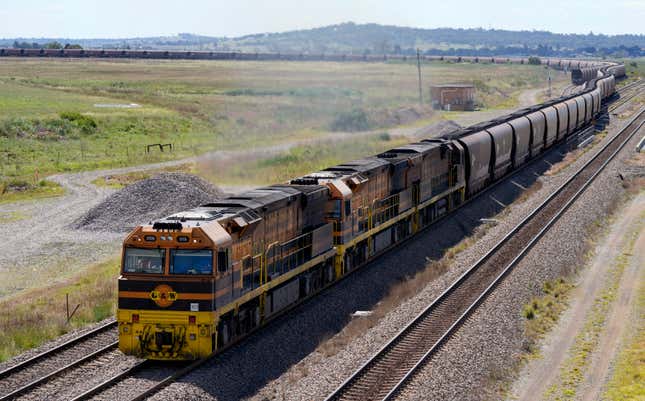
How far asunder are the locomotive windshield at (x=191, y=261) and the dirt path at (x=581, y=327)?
25.1 feet

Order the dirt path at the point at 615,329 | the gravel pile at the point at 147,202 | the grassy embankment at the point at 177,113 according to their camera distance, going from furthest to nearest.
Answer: the grassy embankment at the point at 177,113 → the gravel pile at the point at 147,202 → the dirt path at the point at 615,329

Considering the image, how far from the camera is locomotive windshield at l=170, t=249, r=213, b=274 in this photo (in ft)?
68.0

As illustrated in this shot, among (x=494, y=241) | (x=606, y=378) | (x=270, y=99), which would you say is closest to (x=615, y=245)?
(x=494, y=241)

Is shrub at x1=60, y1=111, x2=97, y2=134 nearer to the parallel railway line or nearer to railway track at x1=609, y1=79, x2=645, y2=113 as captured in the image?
the parallel railway line

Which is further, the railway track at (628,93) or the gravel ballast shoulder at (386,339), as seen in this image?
the railway track at (628,93)

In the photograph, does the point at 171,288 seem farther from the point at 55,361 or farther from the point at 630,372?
the point at 630,372

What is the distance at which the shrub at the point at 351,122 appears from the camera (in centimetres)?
7650

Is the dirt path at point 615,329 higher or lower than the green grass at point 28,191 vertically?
higher

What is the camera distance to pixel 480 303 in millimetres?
27453

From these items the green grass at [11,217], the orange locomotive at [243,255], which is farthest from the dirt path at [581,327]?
the green grass at [11,217]

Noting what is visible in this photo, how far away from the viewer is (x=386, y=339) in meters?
24.0

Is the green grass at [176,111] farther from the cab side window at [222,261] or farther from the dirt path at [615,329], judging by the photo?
the cab side window at [222,261]

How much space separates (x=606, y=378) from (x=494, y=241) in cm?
1560

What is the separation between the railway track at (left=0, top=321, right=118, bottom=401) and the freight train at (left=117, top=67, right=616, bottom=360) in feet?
5.42
